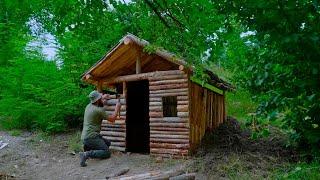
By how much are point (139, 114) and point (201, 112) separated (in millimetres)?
3233

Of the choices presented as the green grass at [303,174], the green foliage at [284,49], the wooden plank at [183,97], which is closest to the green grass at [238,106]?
the wooden plank at [183,97]

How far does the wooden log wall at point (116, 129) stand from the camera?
13742 mm

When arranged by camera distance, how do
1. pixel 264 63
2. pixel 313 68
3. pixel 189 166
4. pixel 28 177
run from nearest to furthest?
pixel 313 68 → pixel 264 63 → pixel 189 166 → pixel 28 177

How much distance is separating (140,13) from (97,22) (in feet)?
3.11

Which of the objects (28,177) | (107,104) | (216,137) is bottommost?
(28,177)

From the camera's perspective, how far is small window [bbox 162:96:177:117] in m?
13.8

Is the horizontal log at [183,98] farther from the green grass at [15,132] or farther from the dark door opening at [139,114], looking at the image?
the green grass at [15,132]

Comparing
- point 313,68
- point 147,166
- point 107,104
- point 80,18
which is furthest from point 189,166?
point 313,68

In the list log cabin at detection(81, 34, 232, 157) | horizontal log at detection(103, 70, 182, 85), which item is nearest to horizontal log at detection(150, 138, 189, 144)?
log cabin at detection(81, 34, 232, 157)

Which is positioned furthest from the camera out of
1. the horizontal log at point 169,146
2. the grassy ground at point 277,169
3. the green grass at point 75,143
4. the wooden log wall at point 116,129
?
the green grass at point 75,143

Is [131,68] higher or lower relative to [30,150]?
higher

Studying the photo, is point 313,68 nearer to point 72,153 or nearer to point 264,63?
point 264,63

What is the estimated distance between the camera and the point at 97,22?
780 centimetres

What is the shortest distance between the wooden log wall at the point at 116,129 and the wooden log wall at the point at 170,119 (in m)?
1.15
